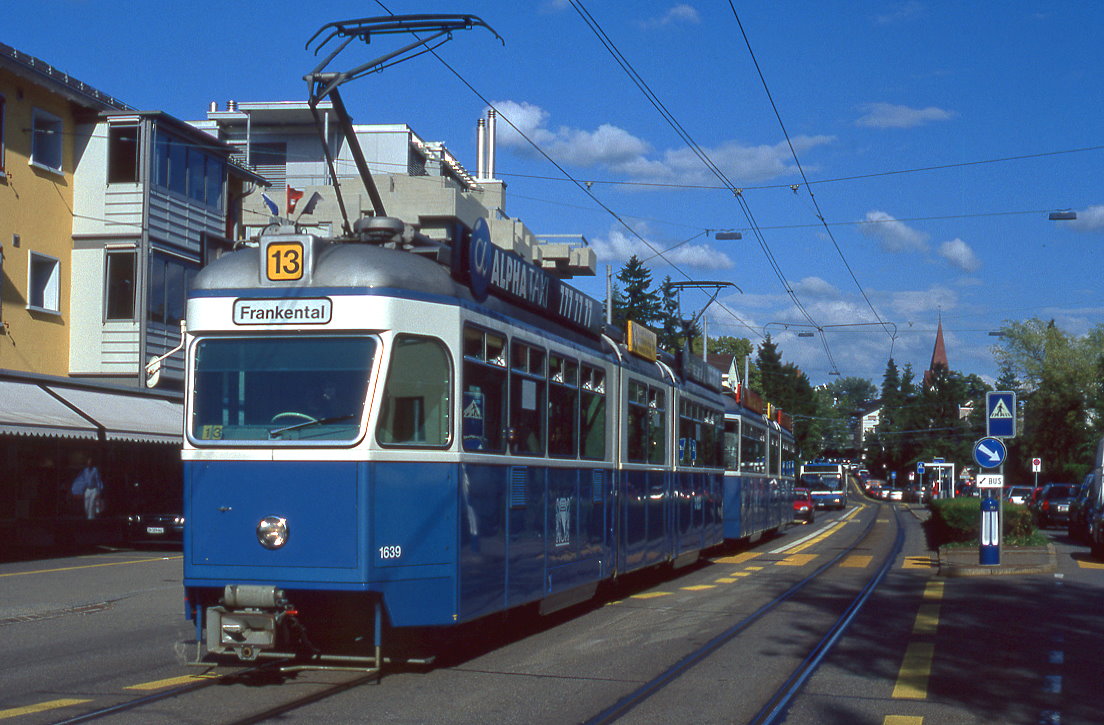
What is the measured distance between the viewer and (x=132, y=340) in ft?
98.1

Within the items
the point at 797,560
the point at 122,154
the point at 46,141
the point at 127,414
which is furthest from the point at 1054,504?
the point at 46,141

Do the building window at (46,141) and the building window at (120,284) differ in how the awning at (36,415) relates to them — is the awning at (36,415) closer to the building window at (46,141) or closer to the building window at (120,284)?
the building window at (120,284)

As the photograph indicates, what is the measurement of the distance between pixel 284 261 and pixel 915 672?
5499 millimetres

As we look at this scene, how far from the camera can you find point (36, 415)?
2416 centimetres

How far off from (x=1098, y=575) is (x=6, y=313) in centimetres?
2096

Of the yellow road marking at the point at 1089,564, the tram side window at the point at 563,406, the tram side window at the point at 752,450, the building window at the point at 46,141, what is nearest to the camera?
the tram side window at the point at 563,406

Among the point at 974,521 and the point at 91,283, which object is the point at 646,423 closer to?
the point at 974,521

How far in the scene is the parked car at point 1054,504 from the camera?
41.1 m

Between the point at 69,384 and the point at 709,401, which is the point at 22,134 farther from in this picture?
the point at 709,401

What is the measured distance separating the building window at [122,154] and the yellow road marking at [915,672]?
2372cm

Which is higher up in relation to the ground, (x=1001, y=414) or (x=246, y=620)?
(x=1001, y=414)

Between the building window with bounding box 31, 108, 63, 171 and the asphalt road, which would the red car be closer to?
the building window with bounding box 31, 108, 63, 171

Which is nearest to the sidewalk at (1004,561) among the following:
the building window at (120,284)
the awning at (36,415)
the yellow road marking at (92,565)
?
the yellow road marking at (92,565)

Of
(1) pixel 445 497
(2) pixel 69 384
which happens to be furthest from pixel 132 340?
(1) pixel 445 497
